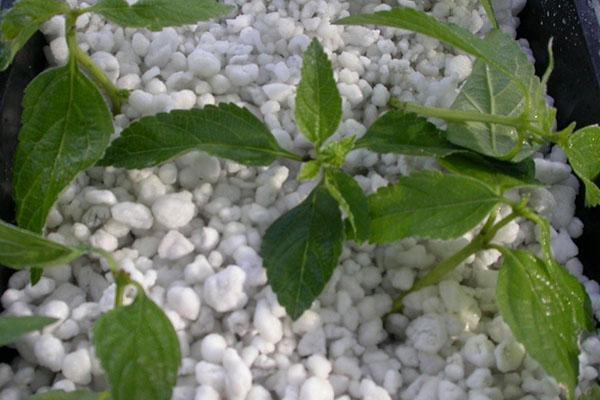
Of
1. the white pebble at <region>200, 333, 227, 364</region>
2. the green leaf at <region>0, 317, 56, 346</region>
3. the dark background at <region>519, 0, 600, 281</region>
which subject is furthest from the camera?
the dark background at <region>519, 0, 600, 281</region>

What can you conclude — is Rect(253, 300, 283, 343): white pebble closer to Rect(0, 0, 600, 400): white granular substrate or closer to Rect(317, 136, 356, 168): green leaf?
Rect(0, 0, 600, 400): white granular substrate

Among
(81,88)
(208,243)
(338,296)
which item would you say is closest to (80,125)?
(81,88)

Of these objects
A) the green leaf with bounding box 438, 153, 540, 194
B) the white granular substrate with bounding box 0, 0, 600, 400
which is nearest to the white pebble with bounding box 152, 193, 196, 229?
the white granular substrate with bounding box 0, 0, 600, 400

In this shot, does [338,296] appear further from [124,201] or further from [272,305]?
[124,201]

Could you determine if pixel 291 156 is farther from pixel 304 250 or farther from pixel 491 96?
pixel 491 96

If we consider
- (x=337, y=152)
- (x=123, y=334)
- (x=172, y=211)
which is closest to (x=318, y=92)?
(x=337, y=152)

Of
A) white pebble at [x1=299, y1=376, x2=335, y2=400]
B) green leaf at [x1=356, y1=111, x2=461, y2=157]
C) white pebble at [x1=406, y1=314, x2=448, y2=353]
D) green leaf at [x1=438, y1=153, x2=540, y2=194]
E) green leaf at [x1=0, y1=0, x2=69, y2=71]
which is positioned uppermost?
green leaf at [x1=0, y1=0, x2=69, y2=71]

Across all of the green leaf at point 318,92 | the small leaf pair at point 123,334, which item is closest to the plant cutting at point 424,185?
the green leaf at point 318,92
